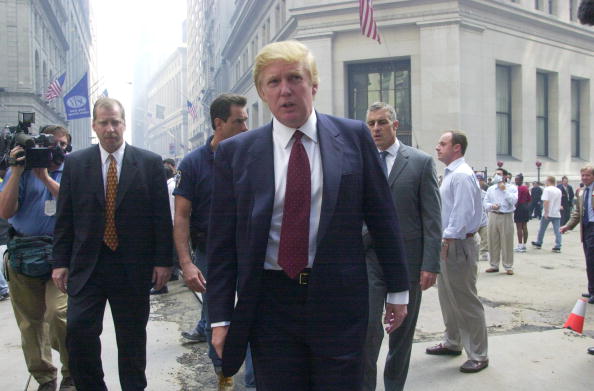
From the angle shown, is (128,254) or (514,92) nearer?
(128,254)

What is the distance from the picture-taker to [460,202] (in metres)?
5.17

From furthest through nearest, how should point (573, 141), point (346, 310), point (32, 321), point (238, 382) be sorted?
1. point (573, 141)
2. point (238, 382)
3. point (32, 321)
4. point (346, 310)

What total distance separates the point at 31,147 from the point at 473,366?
4157 millimetres

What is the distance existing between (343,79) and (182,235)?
23.4 m

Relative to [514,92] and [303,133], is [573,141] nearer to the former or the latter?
[514,92]

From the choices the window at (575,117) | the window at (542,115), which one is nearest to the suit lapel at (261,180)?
the window at (542,115)

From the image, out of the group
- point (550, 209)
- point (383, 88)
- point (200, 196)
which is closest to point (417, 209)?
point (200, 196)

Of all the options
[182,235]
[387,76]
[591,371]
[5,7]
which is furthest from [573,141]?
[5,7]

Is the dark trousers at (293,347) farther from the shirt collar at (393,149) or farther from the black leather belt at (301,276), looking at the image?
the shirt collar at (393,149)

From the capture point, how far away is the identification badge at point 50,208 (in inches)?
167

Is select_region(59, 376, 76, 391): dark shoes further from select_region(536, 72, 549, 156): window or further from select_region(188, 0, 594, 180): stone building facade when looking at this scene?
select_region(536, 72, 549, 156): window

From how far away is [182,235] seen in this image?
428 cm

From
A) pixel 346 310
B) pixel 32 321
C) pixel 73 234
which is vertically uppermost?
pixel 73 234

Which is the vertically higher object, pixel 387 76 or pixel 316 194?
pixel 387 76
